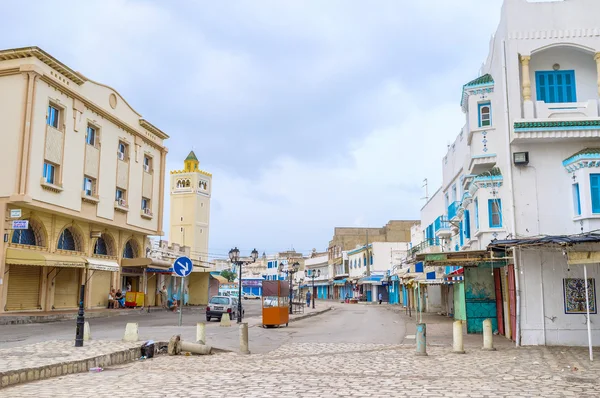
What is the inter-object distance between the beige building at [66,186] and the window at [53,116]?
57 mm

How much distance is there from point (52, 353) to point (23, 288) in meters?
19.4

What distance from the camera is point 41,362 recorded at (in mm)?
11469

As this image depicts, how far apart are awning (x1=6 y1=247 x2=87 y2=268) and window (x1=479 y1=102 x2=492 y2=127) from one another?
22296mm

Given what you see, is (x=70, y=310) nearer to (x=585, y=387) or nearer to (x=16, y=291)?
(x=16, y=291)

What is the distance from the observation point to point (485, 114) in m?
20.2

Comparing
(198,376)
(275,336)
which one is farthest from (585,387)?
(275,336)

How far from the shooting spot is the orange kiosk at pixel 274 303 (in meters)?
25.7

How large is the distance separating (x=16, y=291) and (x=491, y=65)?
84.1 feet

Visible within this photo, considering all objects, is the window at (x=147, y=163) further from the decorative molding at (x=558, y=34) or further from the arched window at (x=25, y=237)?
the decorative molding at (x=558, y=34)

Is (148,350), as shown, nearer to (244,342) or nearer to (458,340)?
(244,342)

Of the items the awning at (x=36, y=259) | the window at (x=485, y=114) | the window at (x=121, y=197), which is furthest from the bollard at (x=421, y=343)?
the window at (x=121, y=197)

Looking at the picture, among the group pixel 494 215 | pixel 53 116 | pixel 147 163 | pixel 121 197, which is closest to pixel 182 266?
pixel 494 215

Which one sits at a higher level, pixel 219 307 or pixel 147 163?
pixel 147 163

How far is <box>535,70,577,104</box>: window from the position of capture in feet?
61.0
